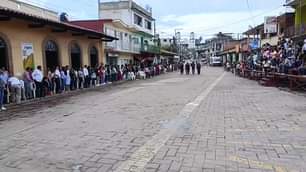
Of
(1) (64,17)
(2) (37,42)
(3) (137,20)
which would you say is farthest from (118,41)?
(2) (37,42)

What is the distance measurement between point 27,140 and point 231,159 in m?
4.28

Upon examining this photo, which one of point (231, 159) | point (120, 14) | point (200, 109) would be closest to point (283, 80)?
point (200, 109)

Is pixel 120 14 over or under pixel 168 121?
over

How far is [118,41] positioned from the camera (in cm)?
3659

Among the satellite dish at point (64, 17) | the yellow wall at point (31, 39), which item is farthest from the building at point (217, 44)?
the yellow wall at point (31, 39)

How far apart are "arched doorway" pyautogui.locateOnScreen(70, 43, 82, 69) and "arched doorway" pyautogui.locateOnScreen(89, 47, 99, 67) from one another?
7.41 feet

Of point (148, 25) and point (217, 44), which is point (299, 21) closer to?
point (148, 25)

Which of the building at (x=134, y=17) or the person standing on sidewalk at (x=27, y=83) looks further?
the building at (x=134, y=17)

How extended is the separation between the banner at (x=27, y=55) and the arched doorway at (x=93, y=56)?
8.56 meters

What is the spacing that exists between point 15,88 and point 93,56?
44.1 feet

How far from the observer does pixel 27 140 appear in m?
7.36

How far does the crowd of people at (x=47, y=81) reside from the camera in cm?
1466

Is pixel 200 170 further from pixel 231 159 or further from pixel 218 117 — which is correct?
pixel 218 117

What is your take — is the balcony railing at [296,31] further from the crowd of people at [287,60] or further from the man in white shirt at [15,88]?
the man in white shirt at [15,88]
